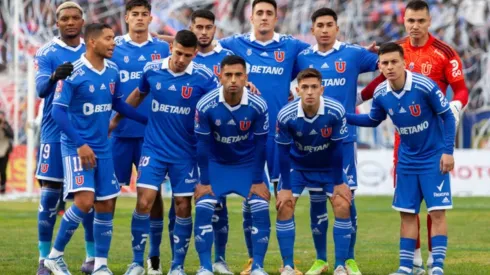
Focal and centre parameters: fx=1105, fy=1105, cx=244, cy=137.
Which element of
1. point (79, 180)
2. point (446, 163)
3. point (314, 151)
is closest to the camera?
point (79, 180)

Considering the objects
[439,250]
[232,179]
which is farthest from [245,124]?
[439,250]

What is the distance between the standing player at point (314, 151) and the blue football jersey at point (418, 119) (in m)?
0.55

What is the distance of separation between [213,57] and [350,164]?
1837 mm

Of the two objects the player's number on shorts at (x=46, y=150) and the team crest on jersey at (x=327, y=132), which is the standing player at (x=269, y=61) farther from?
the player's number on shorts at (x=46, y=150)

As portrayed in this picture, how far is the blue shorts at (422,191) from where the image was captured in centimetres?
1072

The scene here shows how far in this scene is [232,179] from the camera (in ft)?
36.2

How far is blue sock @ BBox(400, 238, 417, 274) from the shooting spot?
35.3 feet

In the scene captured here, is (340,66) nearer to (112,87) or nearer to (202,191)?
(202,191)

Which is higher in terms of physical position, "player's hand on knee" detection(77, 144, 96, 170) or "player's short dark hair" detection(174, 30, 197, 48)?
"player's short dark hair" detection(174, 30, 197, 48)

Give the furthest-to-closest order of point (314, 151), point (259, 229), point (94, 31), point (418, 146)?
point (314, 151)
point (259, 229)
point (418, 146)
point (94, 31)

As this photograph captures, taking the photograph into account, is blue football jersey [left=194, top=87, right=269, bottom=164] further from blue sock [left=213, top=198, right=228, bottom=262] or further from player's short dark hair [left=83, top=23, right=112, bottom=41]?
player's short dark hair [left=83, top=23, right=112, bottom=41]

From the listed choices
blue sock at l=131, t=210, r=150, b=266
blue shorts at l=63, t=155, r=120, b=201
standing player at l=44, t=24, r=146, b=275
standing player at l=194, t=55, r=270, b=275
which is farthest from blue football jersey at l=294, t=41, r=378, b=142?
blue shorts at l=63, t=155, r=120, b=201

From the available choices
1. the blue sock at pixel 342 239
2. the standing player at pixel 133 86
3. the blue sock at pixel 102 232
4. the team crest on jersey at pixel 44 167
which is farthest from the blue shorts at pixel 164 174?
the blue sock at pixel 342 239

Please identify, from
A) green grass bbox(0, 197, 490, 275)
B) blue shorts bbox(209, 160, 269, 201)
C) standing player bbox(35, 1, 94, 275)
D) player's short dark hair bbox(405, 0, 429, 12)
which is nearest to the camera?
blue shorts bbox(209, 160, 269, 201)
